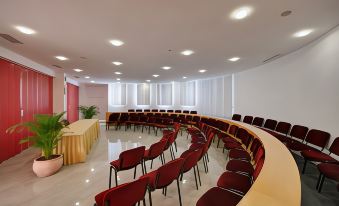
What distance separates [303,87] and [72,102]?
12323 millimetres

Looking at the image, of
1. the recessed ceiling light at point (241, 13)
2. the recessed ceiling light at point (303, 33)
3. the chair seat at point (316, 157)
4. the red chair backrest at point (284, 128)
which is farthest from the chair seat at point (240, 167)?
the recessed ceiling light at point (303, 33)

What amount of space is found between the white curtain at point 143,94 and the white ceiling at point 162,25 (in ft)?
26.6

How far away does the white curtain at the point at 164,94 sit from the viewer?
12.2m

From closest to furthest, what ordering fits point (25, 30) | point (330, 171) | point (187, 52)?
1. point (330, 171)
2. point (25, 30)
3. point (187, 52)

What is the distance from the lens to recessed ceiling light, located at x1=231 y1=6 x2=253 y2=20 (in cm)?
242

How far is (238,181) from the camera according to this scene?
2168mm

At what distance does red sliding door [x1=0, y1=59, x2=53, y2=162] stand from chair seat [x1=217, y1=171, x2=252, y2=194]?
18.4 feet

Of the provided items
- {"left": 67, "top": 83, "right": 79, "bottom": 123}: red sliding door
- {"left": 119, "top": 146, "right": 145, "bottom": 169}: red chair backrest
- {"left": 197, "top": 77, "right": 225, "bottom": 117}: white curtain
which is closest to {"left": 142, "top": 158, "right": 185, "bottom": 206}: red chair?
{"left": 119, "top": 146, "right": 145, "bottom": 169}: red chair backrest

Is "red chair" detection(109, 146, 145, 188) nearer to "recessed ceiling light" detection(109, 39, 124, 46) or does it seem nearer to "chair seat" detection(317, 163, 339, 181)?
"recessed ceiling light" detection(109, 39, 124, 46)

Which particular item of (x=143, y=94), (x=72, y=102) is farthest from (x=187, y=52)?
(x=72, y=102)

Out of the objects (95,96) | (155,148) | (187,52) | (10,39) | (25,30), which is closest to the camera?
(25,30)

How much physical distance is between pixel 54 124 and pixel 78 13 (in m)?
2.41

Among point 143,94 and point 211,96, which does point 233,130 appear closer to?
point 211,96

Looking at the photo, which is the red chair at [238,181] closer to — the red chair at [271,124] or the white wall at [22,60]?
the red chair at [271,124]
